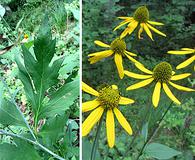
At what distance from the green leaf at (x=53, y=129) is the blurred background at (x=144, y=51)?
0.55ft

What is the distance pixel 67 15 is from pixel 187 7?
1.06ft

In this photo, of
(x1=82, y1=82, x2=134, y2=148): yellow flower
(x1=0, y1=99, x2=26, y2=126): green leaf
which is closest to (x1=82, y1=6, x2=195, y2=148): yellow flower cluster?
(x1=82, y1=82, x2=134, y2=148): yellow flower

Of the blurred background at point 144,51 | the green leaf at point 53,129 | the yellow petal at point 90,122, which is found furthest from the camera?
the blurred background at point 144,51

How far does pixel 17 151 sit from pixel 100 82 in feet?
0.90

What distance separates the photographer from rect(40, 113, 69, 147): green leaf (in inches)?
19.9

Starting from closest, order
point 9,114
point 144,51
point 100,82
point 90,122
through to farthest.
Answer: point 90,122
point 9,114
point 100,82
point 144,51

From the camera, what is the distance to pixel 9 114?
51cm

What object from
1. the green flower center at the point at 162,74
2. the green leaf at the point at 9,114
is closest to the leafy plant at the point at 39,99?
the green leaf at the point at 9,114

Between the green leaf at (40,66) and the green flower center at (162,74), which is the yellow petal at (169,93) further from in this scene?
the green leaf at (40,66)

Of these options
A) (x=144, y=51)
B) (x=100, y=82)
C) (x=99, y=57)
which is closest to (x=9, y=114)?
(x=99, y=57)

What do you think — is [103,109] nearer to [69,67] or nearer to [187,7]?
[69,67]

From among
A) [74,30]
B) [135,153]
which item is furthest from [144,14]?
[74,30]

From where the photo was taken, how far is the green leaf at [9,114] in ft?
1.66

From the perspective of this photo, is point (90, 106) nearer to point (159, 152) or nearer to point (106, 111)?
point (106, 111)
